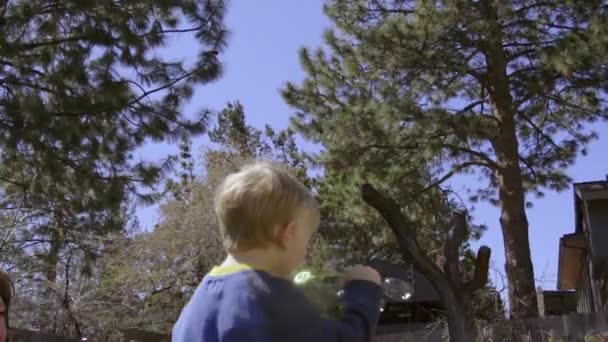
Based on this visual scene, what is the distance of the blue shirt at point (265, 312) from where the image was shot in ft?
5.44

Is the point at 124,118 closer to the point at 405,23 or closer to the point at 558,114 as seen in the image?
the point at 405,23

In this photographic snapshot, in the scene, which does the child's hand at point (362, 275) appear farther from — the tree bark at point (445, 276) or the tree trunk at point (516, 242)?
the tree trunk at point (516, 242)

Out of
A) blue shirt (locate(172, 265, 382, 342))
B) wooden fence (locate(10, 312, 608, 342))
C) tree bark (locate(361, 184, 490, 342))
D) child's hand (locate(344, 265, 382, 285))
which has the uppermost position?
tree bark (locate(361, 184, 490, 342))

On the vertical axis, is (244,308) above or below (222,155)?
below

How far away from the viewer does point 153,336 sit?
18.0 metres

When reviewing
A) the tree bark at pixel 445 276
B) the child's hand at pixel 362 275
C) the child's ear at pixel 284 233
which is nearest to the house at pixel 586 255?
the tree bark at pixel 445 276

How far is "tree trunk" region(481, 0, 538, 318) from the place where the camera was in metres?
14.6

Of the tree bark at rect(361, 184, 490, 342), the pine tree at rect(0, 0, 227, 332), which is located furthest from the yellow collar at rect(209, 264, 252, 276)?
the tree bark at rect(361, 184, 490, 342)

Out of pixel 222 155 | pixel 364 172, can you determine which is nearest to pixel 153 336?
pixel 364 172

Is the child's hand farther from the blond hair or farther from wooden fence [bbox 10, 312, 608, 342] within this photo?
wooden fence [bbox 10, 312, 608, 342]

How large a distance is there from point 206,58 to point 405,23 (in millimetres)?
5960


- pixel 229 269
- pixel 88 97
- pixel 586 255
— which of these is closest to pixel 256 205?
pixel 229 269

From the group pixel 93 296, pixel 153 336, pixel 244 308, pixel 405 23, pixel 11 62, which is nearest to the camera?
pixel 244 308

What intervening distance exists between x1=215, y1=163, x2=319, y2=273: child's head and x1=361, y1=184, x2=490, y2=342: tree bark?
33.0ft
